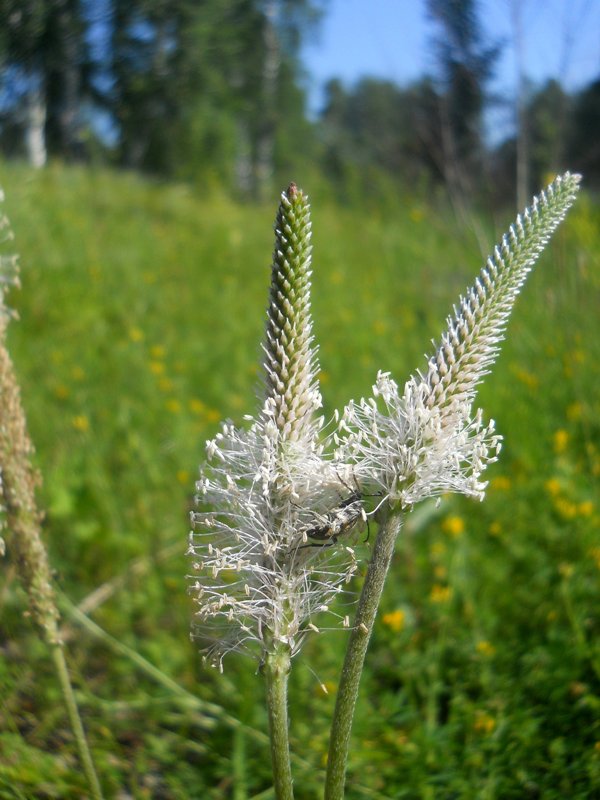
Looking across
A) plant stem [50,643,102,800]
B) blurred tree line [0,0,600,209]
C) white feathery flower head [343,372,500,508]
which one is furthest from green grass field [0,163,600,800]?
white feathery flower head [343,372,500,508]

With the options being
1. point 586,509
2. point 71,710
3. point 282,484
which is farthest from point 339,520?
point 586,509

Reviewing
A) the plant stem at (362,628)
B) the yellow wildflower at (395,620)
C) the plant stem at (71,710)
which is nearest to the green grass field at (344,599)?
the yellow wildflower at (395,620)

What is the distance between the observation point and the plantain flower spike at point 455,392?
99 centimetres

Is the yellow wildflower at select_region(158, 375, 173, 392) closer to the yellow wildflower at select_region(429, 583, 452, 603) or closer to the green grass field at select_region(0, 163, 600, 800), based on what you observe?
the green grass field at select_region(0, 163, 600, 800)

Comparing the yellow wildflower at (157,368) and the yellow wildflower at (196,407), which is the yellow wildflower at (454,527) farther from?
the yellow wildflower at (157,368)

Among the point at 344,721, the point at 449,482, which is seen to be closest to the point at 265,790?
the point at 344,721

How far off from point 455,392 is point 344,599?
156 centimetres

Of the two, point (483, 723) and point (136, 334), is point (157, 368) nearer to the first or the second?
point (136, 334)

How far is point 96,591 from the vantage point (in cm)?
257

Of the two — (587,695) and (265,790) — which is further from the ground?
(587,695)

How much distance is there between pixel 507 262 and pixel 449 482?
1.06ft

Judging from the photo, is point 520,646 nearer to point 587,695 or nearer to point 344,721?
point 587,695

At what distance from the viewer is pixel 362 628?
39.8 inches

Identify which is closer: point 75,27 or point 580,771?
point 580,771
